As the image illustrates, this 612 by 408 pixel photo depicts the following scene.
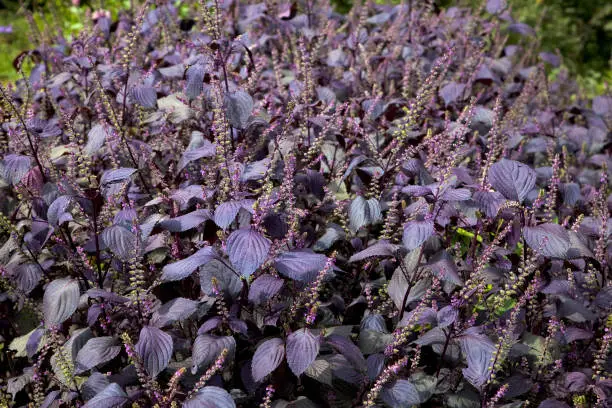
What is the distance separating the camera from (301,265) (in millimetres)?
1754

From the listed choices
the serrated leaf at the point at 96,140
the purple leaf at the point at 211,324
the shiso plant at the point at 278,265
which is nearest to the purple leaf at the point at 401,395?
the shiso plant at the point at 278,265

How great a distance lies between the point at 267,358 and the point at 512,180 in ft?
3.22

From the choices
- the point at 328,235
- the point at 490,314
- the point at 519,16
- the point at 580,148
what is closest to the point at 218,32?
the point at 328,235

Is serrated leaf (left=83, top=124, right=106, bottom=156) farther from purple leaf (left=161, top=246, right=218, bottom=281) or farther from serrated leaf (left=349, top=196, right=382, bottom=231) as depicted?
serrated leaf (left=349, top=196, right=382, bottom=231)

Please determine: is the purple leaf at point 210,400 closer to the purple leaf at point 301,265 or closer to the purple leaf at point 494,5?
the purple leaf at point 301,265

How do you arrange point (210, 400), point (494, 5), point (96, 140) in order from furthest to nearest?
point (494, 5), point (96, 140), point (210, 400)

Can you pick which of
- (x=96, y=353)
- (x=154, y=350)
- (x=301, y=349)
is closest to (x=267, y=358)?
(x=301, y=349)

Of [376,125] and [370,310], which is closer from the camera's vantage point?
[370,310]

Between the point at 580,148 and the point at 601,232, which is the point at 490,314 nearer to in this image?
the point at 601,232

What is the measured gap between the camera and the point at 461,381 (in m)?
2.18

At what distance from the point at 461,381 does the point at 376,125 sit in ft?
4.22

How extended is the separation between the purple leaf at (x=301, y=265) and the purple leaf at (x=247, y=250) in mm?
88

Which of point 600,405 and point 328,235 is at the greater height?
point 328,235

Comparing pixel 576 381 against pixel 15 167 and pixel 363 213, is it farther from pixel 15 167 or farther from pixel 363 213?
pixel 15 167
